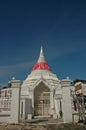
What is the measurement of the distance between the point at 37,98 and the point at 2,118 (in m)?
11.5

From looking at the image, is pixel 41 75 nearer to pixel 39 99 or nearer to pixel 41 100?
pixel 39 99

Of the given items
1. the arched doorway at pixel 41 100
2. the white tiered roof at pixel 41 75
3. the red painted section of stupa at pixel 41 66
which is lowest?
the arched doorway at pixel 41 100

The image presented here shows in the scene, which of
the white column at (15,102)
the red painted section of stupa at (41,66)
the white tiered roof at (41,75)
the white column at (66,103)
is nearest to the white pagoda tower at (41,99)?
the white tiered roof at (41,75)

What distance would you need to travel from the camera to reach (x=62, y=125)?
8.74 meters

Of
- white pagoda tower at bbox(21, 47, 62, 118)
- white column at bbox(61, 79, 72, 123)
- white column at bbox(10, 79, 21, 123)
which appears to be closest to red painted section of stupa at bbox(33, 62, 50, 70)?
white pagoda tower at bbox(21, 47, 62, 118)

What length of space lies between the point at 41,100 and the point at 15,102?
11169 mm

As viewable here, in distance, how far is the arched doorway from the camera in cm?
2059

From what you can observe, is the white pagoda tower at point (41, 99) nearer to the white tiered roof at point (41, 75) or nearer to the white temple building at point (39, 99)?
the white temple building at point (39, 99)

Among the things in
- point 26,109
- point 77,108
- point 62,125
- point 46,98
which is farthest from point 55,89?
point 62,125

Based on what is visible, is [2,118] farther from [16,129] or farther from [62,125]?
[62,125]

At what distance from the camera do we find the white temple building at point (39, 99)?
10023 mm

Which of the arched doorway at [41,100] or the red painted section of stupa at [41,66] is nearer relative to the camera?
the arched doorway at [41,100]

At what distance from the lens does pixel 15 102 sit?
10.2 m

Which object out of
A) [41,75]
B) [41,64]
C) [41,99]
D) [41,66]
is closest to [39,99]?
[41,99]
